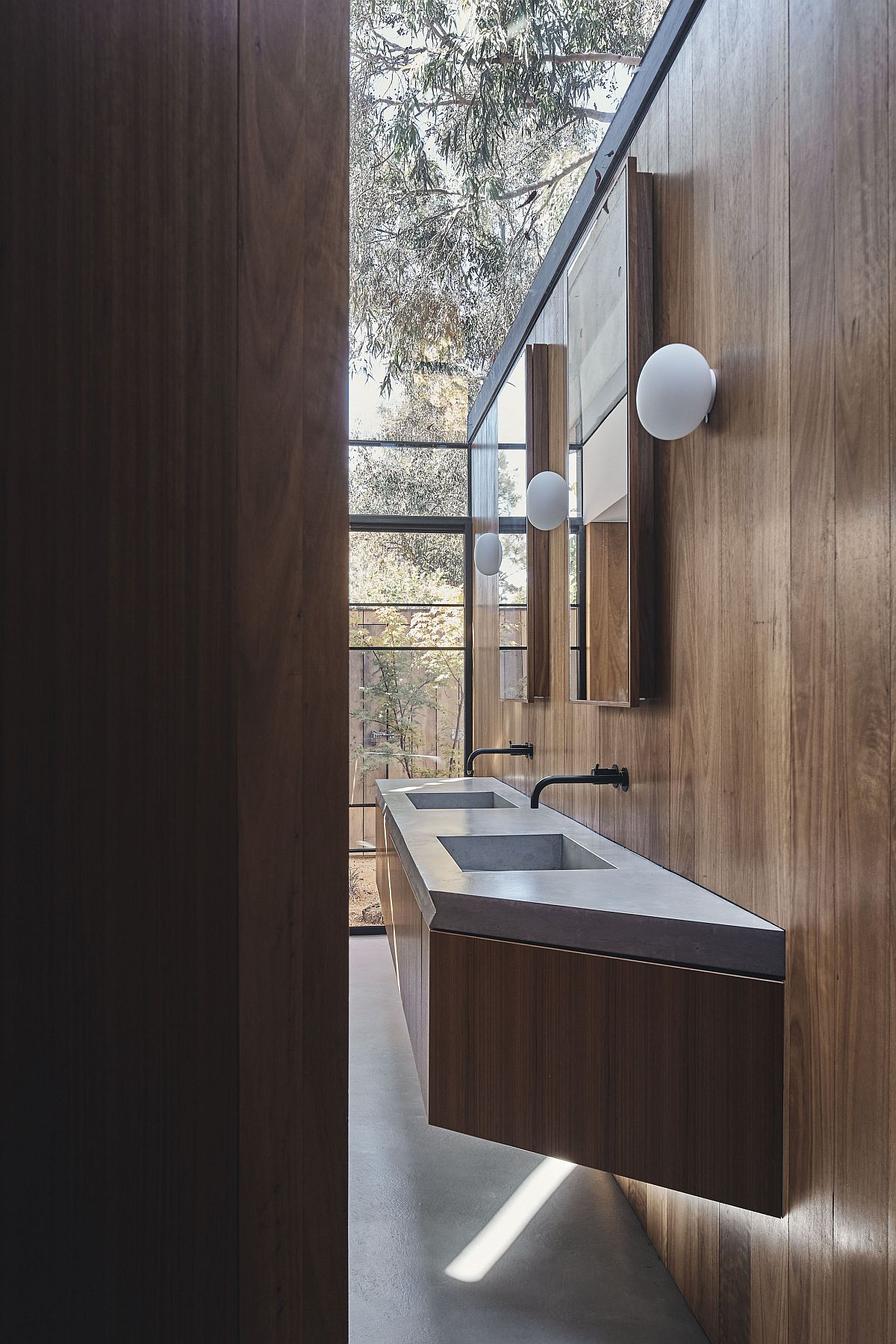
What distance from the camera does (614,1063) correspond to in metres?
1.42

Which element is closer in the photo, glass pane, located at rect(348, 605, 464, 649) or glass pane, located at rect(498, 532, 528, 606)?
glass pane, located at rect(498, 532, 528, 606)

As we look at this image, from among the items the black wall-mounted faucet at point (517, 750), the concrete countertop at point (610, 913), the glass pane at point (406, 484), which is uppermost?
the glass pane at point (406, 484)

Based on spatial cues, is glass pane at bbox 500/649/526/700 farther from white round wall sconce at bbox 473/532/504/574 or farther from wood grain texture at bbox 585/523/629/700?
wood grain texture at bbox 585/523/629/700

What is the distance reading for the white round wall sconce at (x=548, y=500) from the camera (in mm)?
2666

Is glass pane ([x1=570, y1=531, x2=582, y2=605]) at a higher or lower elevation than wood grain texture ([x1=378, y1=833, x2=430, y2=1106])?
higher

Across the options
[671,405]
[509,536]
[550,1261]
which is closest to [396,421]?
[509,536]

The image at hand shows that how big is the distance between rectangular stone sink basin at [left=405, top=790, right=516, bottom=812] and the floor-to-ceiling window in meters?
1.38

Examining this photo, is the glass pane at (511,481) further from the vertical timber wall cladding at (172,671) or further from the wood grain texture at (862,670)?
the vertical timber wall cladding at (172,671)

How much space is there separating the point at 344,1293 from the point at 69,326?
737 mm

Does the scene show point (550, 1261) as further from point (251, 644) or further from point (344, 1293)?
point (251, 644)

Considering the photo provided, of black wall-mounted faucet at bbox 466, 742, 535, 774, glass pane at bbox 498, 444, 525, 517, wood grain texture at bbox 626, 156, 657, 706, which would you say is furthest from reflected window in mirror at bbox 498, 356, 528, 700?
wood grain texture at bbox 626, 156, 657, 706

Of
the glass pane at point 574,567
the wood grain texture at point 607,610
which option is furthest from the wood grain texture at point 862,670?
the glass pane at point 574,567

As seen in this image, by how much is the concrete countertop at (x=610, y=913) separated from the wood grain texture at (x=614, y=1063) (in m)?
0.02

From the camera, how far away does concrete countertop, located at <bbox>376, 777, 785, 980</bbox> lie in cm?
137
